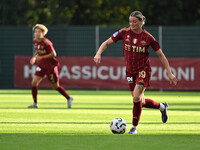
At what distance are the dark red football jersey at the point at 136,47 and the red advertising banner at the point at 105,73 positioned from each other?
15980 millimetres

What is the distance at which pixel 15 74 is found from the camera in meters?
27.7

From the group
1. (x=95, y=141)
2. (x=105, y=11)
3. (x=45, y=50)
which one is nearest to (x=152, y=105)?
(x=95, y=141)

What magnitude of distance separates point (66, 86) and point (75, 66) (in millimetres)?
972

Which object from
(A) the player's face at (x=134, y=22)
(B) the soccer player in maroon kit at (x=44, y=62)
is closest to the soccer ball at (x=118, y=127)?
(A) the player's face at (x=134, y=22)

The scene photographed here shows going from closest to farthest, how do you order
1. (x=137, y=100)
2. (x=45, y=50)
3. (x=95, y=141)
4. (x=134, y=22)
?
(x=95, y=141) → (x=134, y=22) → (x=137, y=100) → (x=45, y=50)

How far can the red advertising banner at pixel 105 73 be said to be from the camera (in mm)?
26516

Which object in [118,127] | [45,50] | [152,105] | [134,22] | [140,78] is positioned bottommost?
[118,127]

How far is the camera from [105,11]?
39875 mm

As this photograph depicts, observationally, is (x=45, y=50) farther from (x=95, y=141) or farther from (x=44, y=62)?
(x=95, y=141)

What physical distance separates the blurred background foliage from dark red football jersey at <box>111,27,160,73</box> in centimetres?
2672

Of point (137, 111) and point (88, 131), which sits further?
point (88, 131)

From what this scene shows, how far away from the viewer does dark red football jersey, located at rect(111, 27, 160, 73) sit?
34.5ft

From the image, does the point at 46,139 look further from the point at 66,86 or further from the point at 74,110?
the point at 66,86

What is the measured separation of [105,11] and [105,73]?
13389 millimetres
